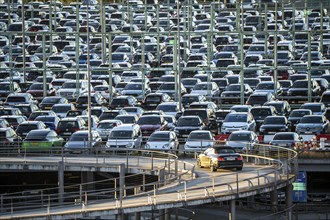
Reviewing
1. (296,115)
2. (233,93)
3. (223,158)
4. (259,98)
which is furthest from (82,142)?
(233,93)

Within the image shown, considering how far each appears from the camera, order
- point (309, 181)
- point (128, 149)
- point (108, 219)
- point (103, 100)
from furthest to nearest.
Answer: point (103, 100), point (309, 181), point (128, 149), point (108, 219)

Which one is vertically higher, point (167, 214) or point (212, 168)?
point (212, 168)

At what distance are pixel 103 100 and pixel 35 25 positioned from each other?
114 feet

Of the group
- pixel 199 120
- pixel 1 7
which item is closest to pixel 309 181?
pixel 199 120

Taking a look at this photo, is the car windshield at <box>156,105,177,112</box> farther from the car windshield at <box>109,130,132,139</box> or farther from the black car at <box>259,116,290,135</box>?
the car windshield at <box>109,130,132,139</box>

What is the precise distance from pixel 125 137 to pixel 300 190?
988 centimetres

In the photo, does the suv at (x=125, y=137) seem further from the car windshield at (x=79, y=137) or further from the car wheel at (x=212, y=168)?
the car wheel at (x=212, y=168)

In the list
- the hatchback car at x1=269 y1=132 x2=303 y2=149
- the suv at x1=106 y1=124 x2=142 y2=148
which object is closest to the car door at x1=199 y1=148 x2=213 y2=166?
the hatchback car at x1=269 y1=132 x2=303 y2=149

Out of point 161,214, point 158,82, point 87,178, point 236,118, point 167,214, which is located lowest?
point 87,178

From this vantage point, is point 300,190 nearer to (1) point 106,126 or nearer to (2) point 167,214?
(2) point 167,214

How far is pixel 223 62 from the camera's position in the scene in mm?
104625

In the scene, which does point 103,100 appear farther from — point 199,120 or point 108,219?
A: point 108,219

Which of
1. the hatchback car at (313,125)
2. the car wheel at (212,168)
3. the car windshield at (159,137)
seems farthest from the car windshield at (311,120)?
the car wheel at (212,168)

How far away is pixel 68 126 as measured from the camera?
257 feet
